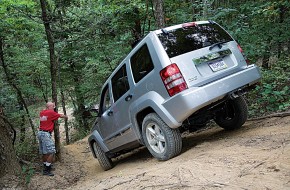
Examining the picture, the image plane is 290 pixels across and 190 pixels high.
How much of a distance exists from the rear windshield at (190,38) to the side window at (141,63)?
37 cm

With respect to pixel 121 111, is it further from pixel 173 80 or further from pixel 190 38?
pixel 190 38

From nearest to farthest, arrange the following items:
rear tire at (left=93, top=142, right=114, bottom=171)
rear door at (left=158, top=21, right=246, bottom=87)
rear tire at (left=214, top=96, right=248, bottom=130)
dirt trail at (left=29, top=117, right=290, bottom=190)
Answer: dirt trail at (left=29, top=117, right=290, bottom=190)
rear door at (left=158, top=21, right=246, bottom=87)
rear tire at (left=214, top=96, right=248, bottom=130)
rear tire at (left=93, top=142, right=114, bottom=171)

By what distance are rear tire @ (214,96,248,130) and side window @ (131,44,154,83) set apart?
197 cm

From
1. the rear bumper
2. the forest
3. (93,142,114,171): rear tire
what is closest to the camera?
the rear bumper

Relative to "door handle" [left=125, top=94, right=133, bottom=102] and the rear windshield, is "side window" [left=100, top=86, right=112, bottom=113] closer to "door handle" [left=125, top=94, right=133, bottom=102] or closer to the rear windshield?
"door handle" [left=125, top=94, right=133, bottom=102]

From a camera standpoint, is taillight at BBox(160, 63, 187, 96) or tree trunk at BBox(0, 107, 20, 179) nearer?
taillight at BBox(160, 63, 187, 96)

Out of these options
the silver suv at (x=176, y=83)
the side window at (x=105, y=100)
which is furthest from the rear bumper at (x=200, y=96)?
the side window at (x=105, y=100)

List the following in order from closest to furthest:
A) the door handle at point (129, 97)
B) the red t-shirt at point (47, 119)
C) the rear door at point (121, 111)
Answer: the door handle at point (129, 97) < the rear door at point (121, 111) < the red t-shirt at point (47, 119)

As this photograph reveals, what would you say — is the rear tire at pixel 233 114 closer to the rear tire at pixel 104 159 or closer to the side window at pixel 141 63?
the side window at pixel 141 63

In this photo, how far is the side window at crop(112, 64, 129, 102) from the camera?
597cm

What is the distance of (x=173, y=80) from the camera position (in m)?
4.66

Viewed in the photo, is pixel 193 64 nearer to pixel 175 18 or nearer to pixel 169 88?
pixel 169 88

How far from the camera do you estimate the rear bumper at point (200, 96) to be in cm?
454

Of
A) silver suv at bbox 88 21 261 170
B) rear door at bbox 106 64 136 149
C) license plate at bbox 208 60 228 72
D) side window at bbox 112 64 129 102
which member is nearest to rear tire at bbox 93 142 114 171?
rear door at bbox 106 64 136 149
